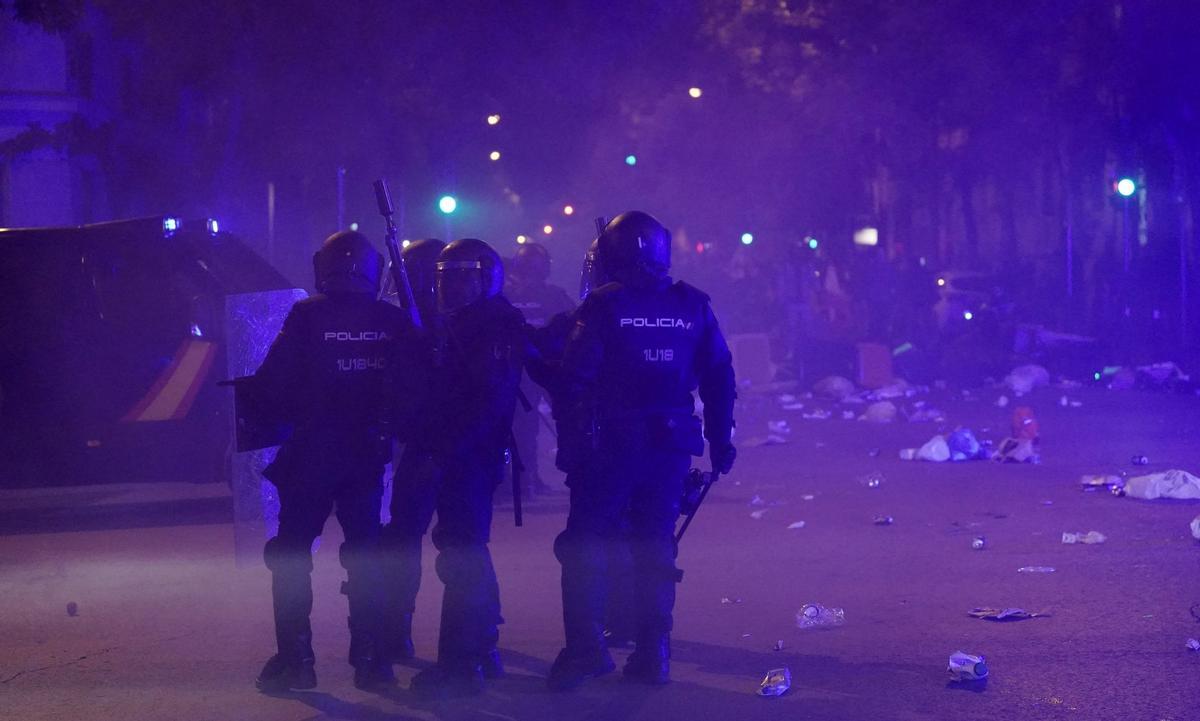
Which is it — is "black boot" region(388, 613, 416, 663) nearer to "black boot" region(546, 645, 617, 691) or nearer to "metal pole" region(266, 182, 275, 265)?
"black boot" region(546, 645, 617, 691)

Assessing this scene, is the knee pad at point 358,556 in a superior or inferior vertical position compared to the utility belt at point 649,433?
inferior

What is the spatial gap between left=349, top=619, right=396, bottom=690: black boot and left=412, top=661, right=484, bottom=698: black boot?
17 centimetres

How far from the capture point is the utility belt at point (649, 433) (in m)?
5.89

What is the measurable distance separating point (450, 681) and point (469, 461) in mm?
964

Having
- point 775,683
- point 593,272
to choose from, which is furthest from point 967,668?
point 593,272

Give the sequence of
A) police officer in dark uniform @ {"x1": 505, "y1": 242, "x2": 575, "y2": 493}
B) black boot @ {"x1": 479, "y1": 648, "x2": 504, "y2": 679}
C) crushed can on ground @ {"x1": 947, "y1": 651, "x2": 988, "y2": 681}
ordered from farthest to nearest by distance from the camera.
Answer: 1. police officer in dark uniform @ {"x1": 505, "y1": 242, "x2": 575, "y2": 493}
2. black boot @ {"x1": 479, "y1": 648, "x2": 504, "y2": 679}
3. crushed can on ground @ {"x1": 947, "y1": 651, "x2": 988, "y2": 681}

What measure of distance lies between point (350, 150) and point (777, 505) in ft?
50.8

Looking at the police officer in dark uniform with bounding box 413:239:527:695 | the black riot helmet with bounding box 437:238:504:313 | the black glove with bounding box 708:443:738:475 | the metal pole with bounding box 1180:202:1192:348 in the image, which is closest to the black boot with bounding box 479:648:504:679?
the police officer in dark uniform with bounding box 413:239:527:695

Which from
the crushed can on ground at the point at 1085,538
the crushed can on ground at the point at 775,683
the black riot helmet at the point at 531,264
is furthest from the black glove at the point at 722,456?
the black riot helmet at the point at 531,264

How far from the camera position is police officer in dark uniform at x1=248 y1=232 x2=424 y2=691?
5.85 metres

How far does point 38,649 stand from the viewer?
22.1ft

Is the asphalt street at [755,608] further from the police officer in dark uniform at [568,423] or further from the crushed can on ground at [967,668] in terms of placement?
the police officer in dark uniform at [568,423]

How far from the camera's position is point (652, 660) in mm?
5855

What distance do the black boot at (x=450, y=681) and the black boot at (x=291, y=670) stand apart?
19.2 inches
